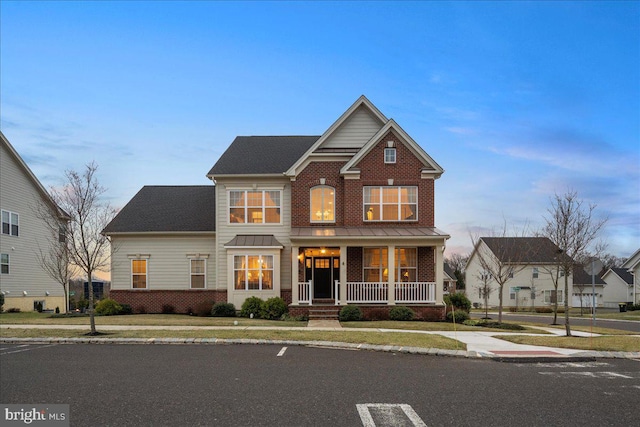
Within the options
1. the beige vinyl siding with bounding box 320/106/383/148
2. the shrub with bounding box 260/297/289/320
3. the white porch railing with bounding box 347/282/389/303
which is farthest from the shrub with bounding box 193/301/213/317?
the beige vinyl siding with bounding box 320/106/383/148

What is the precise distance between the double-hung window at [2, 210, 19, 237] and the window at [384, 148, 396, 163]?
76.3ft

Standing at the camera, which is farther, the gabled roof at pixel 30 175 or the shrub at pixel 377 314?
the gabled roof at pixel 30 175

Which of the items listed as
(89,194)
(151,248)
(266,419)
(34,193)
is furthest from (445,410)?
(34,193)

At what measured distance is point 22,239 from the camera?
3338 centimetres

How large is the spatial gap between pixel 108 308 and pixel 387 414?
24.2 m

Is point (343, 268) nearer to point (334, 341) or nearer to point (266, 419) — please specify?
point (334, 341)

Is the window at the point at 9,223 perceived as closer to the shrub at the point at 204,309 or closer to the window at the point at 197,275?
the window at the point at 197,275

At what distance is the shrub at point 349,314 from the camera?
79.4 feet

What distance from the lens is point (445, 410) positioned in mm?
7688

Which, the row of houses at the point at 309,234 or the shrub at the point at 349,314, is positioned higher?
the row of houses at the point at 309,234

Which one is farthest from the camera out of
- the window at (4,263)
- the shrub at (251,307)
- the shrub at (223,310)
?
the window at (4,263)

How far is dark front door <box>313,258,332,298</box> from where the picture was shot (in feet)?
90.4

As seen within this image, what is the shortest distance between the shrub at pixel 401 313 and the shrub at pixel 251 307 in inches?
258

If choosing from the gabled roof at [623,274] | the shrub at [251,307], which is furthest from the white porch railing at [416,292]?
the gabled roof at [623,274]
